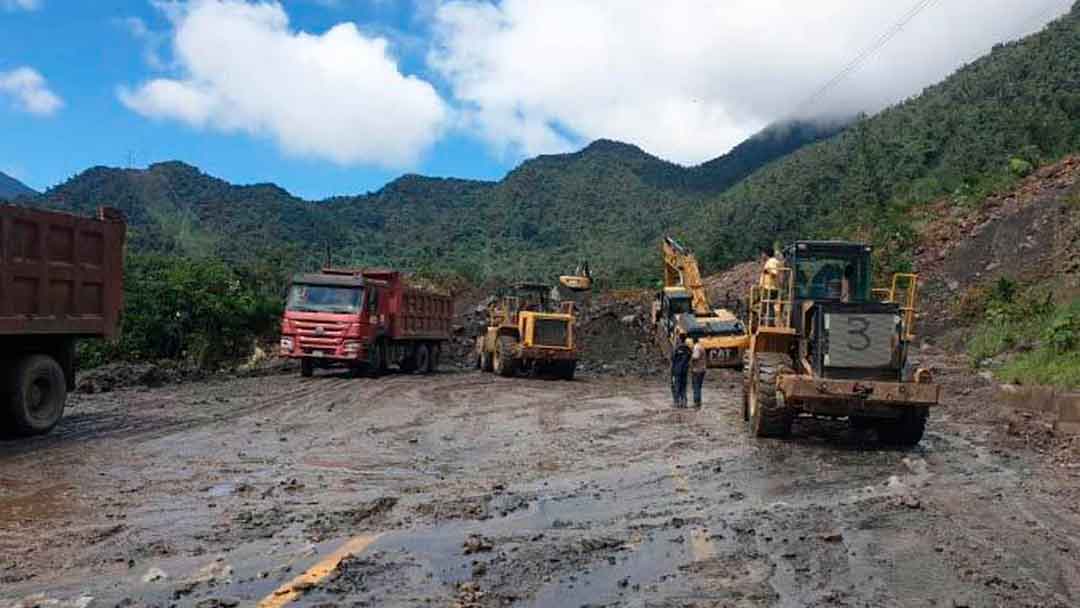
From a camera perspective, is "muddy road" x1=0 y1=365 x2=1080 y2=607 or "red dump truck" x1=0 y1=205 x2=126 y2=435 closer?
"muddy road" x1=0 y1=365 x2=1080 y2=607

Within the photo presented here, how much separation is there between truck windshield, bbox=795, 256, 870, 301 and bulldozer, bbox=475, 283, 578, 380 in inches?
548

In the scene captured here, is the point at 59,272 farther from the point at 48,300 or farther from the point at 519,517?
the point at 519,517

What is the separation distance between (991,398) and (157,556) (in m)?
15.3

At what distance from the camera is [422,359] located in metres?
29.3

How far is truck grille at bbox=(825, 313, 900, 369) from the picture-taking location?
12633 millimetres

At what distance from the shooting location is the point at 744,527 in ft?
23.7

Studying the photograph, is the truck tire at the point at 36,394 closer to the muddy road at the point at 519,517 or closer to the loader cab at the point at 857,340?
the muddy road at the point at 519,517

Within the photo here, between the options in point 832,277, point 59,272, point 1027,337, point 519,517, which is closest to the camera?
point 519,517

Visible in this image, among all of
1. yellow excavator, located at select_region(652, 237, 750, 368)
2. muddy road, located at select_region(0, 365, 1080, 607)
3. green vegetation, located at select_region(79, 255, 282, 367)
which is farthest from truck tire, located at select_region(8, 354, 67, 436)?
yellow excavator, located at select_region(652, 237, 750, 368)

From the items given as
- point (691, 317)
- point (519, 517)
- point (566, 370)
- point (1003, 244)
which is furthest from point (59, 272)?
point (1003, 244)

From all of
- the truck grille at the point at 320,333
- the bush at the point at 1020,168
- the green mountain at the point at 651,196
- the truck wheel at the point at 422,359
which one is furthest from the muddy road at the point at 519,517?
the bush at the point at 1020,168

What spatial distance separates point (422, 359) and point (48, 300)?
57.2 ft

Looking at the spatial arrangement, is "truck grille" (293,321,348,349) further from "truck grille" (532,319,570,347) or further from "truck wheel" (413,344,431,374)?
"truck grille" (532,319,570,347)

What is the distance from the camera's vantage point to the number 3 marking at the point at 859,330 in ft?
41.4
